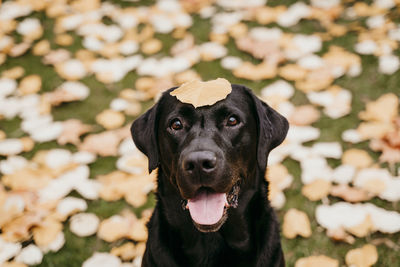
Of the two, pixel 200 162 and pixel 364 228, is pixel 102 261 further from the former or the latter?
pixel 364 228

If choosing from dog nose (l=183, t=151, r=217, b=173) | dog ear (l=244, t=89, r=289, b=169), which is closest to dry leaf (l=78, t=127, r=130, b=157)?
dog ear (l=244, t=89, r=289, b=169)

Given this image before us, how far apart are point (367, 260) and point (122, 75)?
10.6 ft

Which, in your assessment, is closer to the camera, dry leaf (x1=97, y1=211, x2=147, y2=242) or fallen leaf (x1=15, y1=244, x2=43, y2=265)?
fallen leaf (x1=15, y1=244, x2=43, y2=265)

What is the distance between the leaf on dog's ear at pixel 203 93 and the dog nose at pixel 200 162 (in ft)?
1.23

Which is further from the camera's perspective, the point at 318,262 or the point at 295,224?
the point at 295,224

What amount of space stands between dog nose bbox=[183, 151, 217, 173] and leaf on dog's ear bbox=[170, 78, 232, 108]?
1.23ft

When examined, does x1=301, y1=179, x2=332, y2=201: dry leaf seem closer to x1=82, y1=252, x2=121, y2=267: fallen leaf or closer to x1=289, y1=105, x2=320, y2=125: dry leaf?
x1=289, y1=105, x2=320, y2=125: dry leaf

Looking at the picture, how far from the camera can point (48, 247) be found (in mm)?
3105

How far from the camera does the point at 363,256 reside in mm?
2867

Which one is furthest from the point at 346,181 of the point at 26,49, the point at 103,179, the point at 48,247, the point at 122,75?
the point at 26,49

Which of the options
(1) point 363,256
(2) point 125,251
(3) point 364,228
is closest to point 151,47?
(2) point 125,251

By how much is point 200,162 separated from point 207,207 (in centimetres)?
33

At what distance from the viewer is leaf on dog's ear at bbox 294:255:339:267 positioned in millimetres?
2902

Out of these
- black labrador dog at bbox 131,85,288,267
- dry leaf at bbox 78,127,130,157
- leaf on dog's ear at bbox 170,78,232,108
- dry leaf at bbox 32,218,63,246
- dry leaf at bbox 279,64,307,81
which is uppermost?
leaf on dog's ear at bbox 170,78,232,108
